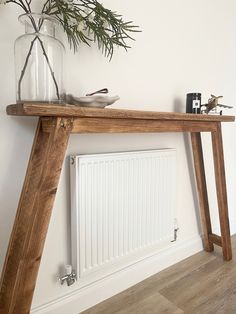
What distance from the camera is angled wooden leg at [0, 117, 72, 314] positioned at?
94 centimetres

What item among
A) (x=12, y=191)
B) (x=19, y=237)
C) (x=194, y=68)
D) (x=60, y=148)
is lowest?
(x=19, y=237)

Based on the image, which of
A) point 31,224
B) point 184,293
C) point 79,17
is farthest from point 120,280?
point 79,17

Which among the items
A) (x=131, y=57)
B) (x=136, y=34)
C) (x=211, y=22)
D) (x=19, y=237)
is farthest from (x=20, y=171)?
(x=211, y=22)

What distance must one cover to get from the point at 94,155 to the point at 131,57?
63 centimetres

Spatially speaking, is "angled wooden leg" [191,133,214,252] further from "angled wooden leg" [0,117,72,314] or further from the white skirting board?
"angled wooden leg" [0,117,72,314]

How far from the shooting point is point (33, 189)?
986mm

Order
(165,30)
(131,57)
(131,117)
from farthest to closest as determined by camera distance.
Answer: (165,30) < (131,57) < (131,117)

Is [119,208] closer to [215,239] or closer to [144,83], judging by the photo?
[144,83]

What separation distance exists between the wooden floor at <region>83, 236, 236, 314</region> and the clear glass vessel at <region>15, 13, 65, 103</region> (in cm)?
114

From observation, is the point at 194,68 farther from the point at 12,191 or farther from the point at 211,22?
the point at 12,191

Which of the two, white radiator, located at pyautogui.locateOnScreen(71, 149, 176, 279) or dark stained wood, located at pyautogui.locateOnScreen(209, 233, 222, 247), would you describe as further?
dark stained wood, located at pyautogui.locateOnScreen(209, 233, 222, 247)

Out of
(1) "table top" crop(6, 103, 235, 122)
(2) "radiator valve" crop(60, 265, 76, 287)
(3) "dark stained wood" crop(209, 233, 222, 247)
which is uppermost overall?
(1) "table top" crop(6, 103, 235, 122)

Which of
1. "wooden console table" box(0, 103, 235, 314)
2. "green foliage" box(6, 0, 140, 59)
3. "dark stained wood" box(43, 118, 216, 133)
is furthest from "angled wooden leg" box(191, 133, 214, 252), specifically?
"green foliage" box(6, 0, 140, 59)

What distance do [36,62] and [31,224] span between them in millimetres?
623
